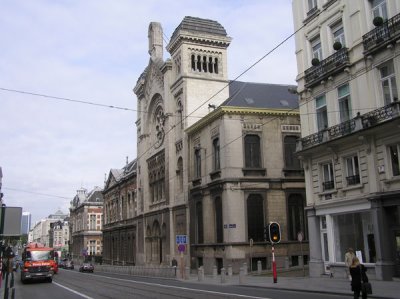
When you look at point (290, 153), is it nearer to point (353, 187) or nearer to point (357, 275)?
point (353, 187)

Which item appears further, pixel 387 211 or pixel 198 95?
pixel 198 95

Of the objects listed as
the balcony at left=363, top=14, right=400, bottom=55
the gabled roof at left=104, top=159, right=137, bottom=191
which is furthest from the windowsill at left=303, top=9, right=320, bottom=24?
the gabled roof at left=104, top=159, right=137, bottom=191

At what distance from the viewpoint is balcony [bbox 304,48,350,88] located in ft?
83.9

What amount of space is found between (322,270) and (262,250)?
11353mm

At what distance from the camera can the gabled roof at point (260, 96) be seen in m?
42.3

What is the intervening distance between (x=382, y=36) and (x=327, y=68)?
4.41 m

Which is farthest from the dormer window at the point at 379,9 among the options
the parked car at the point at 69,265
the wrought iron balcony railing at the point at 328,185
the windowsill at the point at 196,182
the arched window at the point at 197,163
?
A: the parked car at the point at 69,265

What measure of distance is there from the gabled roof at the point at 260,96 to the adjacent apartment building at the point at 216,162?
0.10 m

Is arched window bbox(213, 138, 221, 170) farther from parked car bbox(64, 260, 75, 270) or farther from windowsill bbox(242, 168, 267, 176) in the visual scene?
parked car bbox(64, 260, 75, 270)

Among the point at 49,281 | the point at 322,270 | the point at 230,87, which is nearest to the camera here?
the point at 322,270

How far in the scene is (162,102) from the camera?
184 ft

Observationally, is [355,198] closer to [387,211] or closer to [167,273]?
[387,211]

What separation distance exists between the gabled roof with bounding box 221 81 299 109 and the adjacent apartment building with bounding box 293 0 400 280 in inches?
484

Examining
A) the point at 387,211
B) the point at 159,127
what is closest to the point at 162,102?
the point at 159,127
